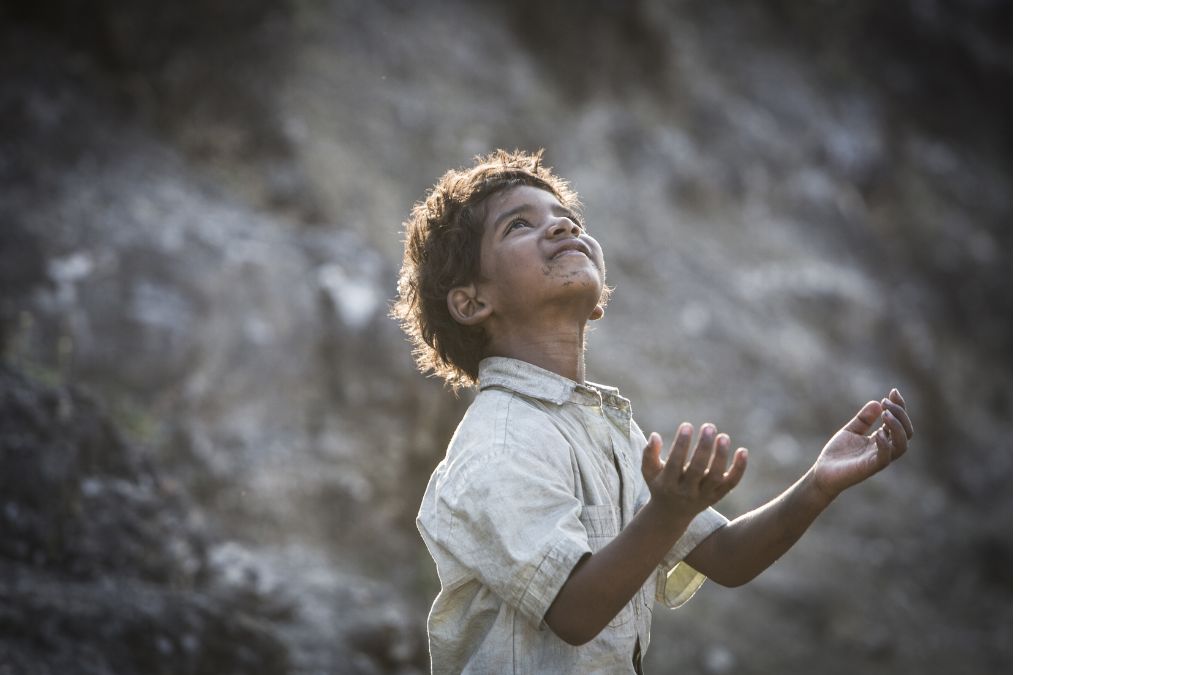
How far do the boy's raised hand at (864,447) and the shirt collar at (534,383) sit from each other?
1.23 feet

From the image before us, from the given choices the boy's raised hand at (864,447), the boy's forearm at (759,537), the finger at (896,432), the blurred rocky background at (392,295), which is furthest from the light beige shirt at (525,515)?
the blurred rocky background at (392,295)

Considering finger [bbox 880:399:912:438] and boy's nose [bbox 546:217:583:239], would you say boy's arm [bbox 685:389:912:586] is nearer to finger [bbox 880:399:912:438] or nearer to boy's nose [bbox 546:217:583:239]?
finger [bbox 880:399:912:438]

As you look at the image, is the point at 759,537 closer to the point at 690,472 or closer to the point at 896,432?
the point at 896,432

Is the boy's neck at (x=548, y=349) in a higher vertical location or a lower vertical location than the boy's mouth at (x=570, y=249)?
lower

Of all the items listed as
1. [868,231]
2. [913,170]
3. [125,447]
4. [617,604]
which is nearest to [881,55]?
[913,170]

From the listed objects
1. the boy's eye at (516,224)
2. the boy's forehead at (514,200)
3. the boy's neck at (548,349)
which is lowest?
the boy's neck at (548,349)

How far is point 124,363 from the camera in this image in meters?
3.80

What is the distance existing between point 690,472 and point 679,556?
61cm

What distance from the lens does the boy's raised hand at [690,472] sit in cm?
131

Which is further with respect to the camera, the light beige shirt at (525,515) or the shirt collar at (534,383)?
the shirt collar at (534,383)

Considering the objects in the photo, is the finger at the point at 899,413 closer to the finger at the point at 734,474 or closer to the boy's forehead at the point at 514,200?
the finger at the point at 734,474

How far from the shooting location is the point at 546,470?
1.56 m

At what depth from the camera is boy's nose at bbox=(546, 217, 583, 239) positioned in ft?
6.08

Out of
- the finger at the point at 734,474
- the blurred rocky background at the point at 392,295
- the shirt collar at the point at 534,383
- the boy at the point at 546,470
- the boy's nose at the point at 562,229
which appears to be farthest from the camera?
the blurred rocky background at the point at 392,295
